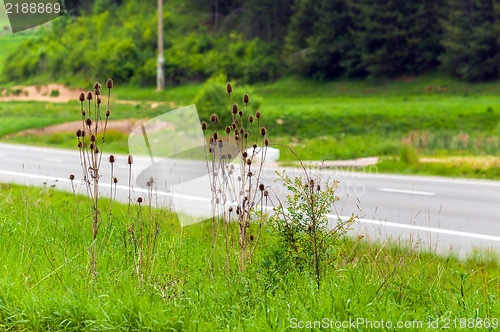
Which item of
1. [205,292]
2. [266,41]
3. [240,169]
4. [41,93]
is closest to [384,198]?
[240,169]

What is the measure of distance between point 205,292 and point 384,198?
675 centimetres

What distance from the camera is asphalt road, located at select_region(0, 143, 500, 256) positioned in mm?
6766

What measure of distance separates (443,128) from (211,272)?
1053 inches

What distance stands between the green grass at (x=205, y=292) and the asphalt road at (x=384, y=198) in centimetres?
49

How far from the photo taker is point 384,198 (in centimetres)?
1055

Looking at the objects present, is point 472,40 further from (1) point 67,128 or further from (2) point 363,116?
(1) point 67,128

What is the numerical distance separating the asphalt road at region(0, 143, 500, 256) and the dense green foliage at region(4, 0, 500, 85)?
2927cm

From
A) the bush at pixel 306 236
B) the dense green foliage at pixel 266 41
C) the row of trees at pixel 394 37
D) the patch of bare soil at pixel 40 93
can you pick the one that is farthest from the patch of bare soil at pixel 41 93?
the bush at pixel 306 236

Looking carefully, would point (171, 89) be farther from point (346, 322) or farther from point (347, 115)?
point (346, 322)

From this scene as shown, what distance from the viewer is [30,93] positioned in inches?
1989

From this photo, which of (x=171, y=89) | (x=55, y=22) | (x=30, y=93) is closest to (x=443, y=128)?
(x=171, y=89)

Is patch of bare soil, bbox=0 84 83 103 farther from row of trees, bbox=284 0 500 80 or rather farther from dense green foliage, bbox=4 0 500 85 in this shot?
row of trees, bbox=284 0 500 80

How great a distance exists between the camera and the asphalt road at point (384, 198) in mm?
6766

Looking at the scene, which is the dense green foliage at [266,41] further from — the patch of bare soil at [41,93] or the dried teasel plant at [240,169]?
the dried teasel plant at [240,169]
